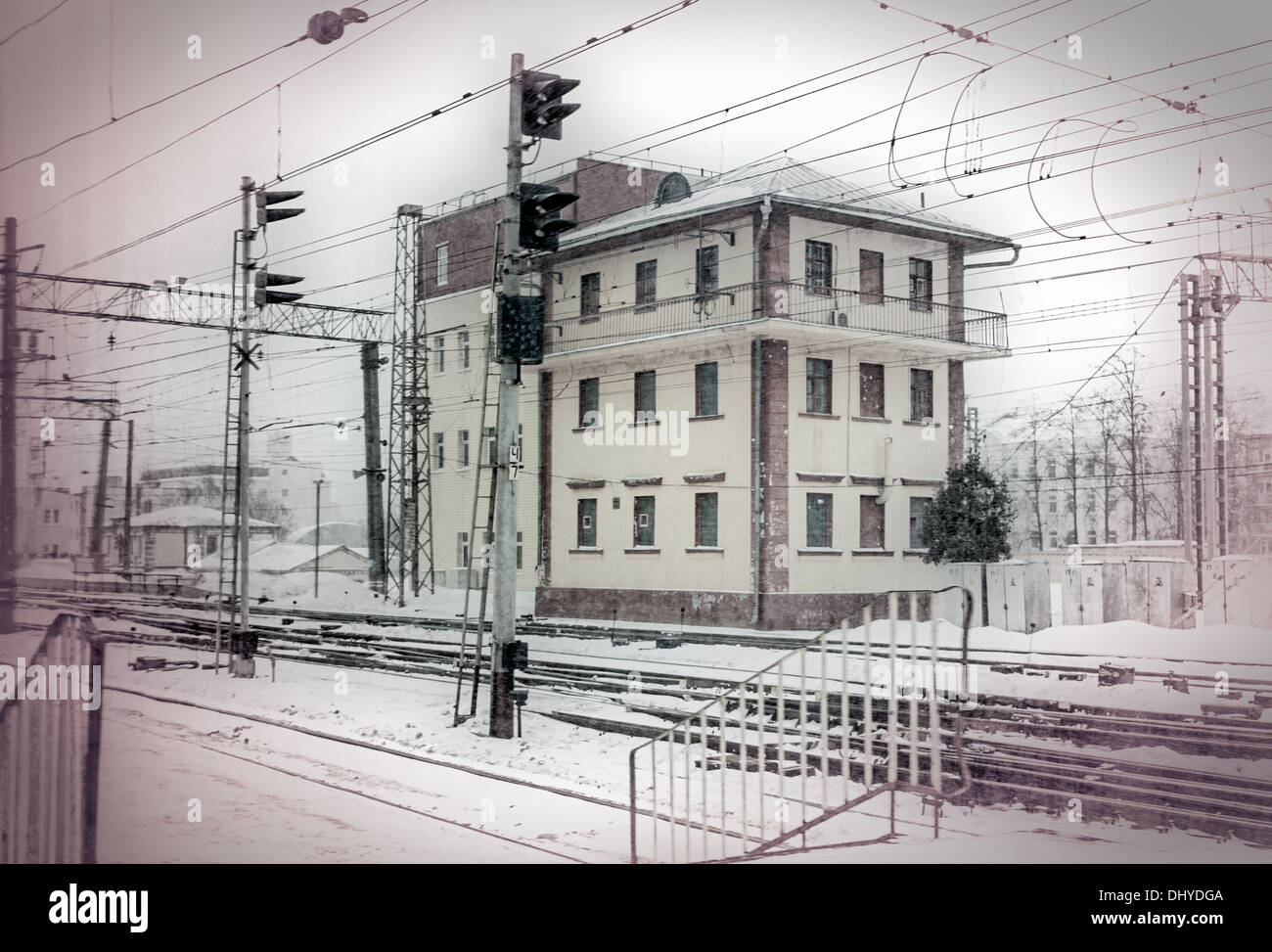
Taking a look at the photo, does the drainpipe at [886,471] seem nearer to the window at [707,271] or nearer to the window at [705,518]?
the window at [705,518]

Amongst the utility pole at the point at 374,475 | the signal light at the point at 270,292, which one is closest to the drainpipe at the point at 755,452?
the utility pole at the point at 374,475

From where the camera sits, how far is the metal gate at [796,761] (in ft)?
20.0

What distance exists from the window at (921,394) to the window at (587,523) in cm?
630

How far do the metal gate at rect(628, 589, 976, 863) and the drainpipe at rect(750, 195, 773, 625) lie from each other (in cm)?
518

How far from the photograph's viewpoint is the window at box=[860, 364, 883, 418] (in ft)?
59.1

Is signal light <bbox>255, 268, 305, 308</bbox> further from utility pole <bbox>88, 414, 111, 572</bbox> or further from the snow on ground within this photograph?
utility pole <bbox>88, 414, 111, 572</bbox>

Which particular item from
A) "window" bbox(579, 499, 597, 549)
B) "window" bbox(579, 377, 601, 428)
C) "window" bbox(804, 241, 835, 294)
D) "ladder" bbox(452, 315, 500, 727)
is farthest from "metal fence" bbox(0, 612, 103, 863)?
"window" bbox(579, 377, 601, 428)

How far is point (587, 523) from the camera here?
21.4 meters

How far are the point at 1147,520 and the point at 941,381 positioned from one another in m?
16.0

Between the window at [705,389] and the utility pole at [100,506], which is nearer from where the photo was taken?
the window at [705,389]
